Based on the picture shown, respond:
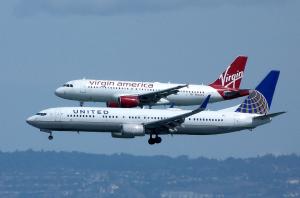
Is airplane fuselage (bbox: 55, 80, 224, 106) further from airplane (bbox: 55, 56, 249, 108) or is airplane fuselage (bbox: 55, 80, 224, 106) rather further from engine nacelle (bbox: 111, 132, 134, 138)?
engine nacelle (bbox: 111, 132, 134, 138)

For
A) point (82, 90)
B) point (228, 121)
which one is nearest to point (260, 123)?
point (228, 121)

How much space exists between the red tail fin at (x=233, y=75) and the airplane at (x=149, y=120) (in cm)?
1073

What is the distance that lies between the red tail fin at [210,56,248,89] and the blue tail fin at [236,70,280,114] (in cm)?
713

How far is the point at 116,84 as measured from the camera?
135875mm

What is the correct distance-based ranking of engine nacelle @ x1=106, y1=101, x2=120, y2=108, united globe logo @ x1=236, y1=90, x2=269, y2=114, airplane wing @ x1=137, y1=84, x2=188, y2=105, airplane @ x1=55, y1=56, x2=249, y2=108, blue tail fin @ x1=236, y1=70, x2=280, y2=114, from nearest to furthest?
1. airplane @ x1=55, y1=56, x2=249, y2=108
2. airplane wing @ x1=137, y1=84, x2=188, y2=105
3. united globe logo @ x1=236, y1=90, x2=269, y2=114
4. blue tail fin @ x1=236, y1=70, x2=280, y2=114
5. engine nacelle @ x1=106, y1=101, x2=120, y2=108

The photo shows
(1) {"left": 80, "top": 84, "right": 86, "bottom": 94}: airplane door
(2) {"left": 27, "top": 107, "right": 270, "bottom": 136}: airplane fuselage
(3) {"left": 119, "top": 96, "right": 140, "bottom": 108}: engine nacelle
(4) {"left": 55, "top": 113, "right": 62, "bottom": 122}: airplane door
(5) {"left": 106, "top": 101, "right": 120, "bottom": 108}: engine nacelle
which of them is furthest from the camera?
(5) {"left": 106, "top": 101, "right": 120, "bottom": 108}: engine nacelle

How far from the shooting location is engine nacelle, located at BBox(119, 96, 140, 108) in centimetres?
13475

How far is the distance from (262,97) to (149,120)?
1751 centimetres

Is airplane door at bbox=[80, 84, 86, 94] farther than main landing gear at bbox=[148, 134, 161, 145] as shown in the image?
Yes

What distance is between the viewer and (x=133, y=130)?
124875 mm

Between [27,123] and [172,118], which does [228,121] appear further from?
[27,123]

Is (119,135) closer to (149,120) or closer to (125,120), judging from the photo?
(125,120)

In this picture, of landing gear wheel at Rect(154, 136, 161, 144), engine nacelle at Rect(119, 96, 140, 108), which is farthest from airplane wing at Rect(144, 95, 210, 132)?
engine nacelle at Rect(119, 96, 140, 108)

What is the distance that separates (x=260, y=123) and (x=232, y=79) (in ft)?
59.2
